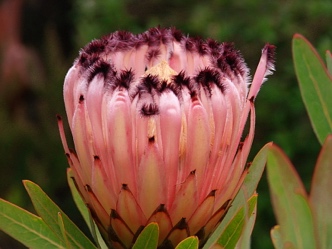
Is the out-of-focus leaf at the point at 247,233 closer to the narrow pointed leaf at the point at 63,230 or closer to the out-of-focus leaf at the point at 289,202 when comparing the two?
the out-of-focus leaf at the point at 289,202

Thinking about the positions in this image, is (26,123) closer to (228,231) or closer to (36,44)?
(36,44)

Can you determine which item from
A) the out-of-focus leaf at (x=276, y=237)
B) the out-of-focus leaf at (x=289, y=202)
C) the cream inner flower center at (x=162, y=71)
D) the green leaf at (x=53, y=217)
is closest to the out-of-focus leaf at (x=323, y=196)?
the out-of-focus leaf at (x=289, y=202)

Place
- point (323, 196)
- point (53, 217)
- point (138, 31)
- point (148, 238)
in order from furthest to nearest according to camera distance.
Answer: point (138, 31) < point (53, 217) < point (148, 238) < point (323, 196)

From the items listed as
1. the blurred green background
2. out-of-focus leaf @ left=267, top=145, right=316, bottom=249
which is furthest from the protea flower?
the blurred green background

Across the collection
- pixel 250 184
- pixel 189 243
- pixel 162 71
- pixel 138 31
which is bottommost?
pixel 189 243

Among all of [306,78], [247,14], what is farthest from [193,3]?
[306,78]

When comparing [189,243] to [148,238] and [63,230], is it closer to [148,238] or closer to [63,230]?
[148,238]

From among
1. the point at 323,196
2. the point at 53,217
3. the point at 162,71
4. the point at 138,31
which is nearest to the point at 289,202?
the point at 323,196

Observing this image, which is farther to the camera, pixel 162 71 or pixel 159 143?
pixel 162 71
